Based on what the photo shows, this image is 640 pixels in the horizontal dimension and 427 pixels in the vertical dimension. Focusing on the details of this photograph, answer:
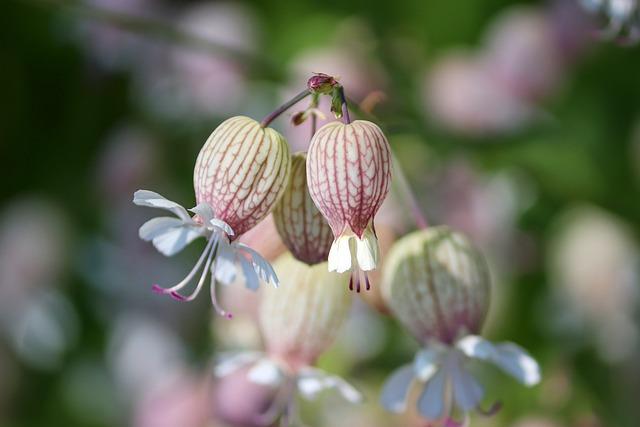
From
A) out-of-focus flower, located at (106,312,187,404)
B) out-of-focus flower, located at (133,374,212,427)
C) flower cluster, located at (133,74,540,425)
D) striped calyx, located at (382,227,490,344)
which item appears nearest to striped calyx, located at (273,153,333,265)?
flower cluster, located at (133,74,540,425)

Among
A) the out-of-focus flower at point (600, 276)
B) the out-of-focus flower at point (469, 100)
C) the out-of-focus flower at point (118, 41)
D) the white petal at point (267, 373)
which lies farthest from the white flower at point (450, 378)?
the out-of-focus flower at point (118, 41)

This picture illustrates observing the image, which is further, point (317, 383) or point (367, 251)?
point (317, 383)

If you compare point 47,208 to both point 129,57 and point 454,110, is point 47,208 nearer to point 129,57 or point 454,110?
point 129,57

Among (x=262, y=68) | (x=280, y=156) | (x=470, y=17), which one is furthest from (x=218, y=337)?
(x=470, y=17)

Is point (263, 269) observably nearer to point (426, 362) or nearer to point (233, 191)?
point (233, 191)

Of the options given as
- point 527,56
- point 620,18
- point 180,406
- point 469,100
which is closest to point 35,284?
point 180,406

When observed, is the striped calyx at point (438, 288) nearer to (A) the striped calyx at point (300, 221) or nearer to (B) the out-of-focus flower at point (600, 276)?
(A) the striped calyx at point (300, 221)

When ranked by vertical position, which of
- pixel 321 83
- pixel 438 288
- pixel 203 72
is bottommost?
pixel 438 288
